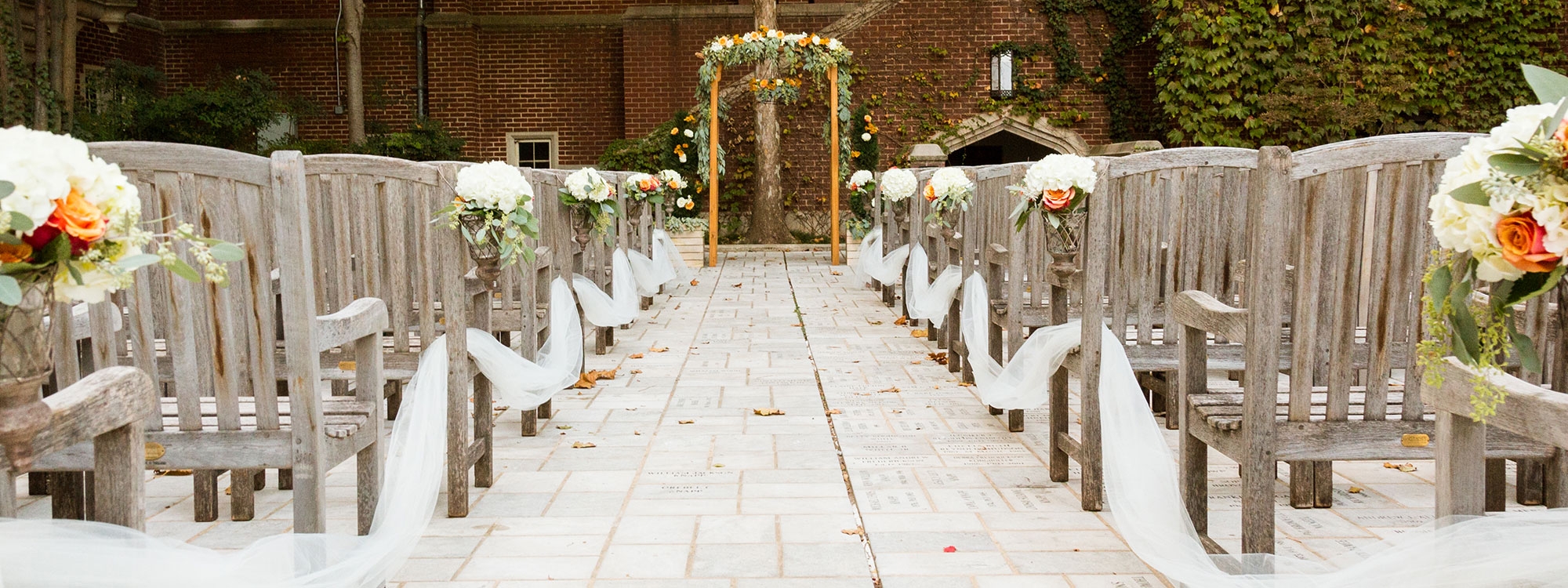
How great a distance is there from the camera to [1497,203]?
138cm

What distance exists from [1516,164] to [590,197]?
455 cm

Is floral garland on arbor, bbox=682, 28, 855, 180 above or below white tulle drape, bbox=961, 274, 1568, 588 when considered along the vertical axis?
above

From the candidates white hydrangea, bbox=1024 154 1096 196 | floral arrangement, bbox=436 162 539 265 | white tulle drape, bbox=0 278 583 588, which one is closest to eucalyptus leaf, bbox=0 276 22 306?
white tulle drape, bbox=0 278 583 588

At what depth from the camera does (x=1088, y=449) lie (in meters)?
3.38

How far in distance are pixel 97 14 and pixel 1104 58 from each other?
13.7m

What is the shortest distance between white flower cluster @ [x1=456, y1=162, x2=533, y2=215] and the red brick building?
12.1 metres

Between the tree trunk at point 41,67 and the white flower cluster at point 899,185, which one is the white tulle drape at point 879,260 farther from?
the tree trunk at point 41,67

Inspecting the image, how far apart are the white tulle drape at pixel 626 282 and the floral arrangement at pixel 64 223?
386 cm

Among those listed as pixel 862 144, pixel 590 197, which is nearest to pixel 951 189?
pixel 590 197

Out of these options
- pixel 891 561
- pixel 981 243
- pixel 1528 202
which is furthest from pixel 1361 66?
pixel 1528 202

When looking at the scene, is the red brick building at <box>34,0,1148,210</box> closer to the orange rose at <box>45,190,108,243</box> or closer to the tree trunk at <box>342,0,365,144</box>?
the tree trunk at <box>342,0,365,144</box>

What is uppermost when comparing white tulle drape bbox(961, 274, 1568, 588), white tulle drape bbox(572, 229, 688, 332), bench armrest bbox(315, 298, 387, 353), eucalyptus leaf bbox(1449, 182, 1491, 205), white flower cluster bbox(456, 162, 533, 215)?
white flower cluster bbox(456, 162, 533, 215)

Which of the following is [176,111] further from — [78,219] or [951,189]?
[78,219]

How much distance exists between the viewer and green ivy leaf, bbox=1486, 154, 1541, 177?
137 centimetres
